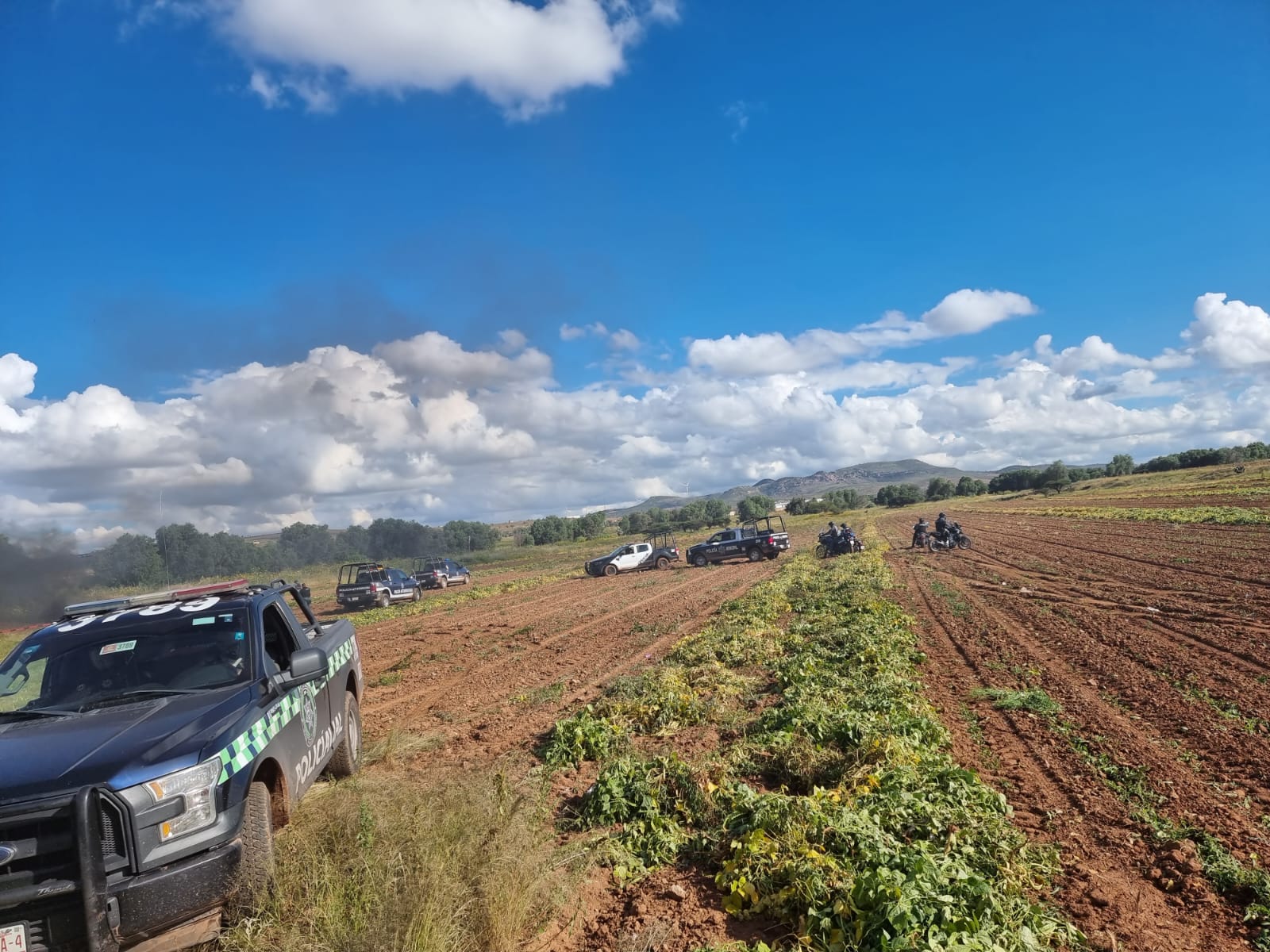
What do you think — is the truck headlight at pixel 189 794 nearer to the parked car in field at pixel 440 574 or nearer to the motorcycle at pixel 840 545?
the motorcycle at pixel 840 545

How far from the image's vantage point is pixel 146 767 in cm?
339

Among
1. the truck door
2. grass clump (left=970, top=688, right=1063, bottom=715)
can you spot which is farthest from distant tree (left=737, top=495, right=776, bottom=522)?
the truck door

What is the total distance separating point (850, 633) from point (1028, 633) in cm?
275

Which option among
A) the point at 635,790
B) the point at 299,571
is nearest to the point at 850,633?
the point at 635,790

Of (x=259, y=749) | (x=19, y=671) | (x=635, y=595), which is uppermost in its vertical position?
(x=19, y=671)

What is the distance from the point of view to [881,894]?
11.6 ft

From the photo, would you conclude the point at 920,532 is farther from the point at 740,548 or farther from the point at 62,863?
the point at 62,863

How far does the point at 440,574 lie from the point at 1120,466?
388 feet

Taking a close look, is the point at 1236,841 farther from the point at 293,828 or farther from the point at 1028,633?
the point at 1028,633

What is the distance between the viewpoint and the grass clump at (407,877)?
11.3ft

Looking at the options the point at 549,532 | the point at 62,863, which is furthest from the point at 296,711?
the point at 549,532

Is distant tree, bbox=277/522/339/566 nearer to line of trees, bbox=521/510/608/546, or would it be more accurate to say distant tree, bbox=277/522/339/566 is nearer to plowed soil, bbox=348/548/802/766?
line of trees, bbox=521/510/608/546

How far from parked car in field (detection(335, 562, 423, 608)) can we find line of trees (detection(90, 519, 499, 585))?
805 cm

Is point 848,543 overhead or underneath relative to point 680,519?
overhead
